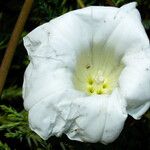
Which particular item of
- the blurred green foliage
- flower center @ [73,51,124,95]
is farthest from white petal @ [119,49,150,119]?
the blurred green foliage

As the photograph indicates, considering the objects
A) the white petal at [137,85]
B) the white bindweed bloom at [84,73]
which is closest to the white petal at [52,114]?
the white bindweed bloom at [84,73]

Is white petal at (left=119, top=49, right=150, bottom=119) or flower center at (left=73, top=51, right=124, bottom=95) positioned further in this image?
flower center at (left=73, top=51, right=124, bottom=95)

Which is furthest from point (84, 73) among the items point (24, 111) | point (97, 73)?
point (24, 111)

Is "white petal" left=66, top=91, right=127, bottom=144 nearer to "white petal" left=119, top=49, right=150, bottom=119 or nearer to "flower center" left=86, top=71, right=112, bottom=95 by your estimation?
"white petal" left=119, top=49, right=150, bottom=119

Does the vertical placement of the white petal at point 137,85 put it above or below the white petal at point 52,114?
above

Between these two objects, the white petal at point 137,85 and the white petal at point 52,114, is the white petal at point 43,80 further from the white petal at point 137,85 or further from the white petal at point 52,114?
the white petal at point 137,85

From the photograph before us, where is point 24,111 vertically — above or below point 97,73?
below

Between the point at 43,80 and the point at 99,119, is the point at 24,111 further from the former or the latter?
the point at 99,119

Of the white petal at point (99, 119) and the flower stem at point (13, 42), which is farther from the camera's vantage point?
the flower stem at point (13, 42)
